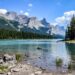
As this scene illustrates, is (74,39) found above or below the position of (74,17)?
below

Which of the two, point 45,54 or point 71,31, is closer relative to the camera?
point 45,54

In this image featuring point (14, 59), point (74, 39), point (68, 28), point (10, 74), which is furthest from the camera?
point (68, 28)

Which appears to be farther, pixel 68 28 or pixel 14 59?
pixel 68 28

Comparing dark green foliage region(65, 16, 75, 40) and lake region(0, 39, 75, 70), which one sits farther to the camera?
dark green foliage region(65, 16, 75, 40)

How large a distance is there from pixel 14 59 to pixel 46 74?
14.5 m

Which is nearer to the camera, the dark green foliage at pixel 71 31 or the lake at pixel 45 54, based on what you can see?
the lake at pixel 45 54

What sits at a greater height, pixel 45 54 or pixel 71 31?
pixel 71 31

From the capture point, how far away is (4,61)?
1624 inches

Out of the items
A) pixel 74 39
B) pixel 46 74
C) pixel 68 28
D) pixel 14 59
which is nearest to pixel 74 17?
pixel 68 28

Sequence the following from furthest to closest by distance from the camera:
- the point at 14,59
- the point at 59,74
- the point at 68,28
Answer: the point at 68,28 → the point at 14,59 → the point at 59,74

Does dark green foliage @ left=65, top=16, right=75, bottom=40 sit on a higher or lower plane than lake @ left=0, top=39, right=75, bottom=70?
higher

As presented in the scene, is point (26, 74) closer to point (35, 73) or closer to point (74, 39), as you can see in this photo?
point (35, 73)

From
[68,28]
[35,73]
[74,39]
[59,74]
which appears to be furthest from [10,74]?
[68,28]

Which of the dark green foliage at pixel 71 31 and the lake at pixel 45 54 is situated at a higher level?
the dark green foliage at pixel 71 31
